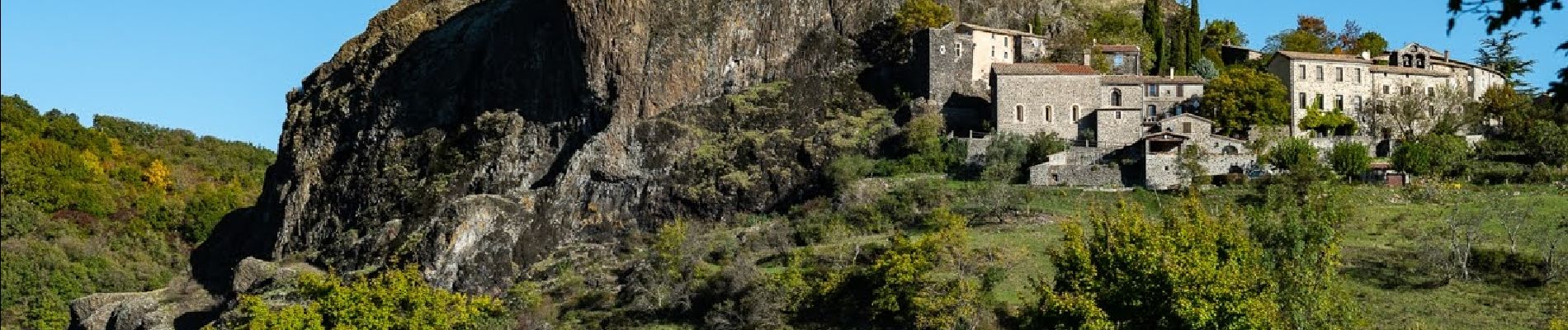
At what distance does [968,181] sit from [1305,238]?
2665 cm

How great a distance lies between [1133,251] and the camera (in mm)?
51531

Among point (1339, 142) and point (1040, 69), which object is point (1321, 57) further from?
point (1040, 69)

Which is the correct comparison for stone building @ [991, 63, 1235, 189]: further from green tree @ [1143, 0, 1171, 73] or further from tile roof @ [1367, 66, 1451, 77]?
tile roof @ [1367, 66, 1451, 77]

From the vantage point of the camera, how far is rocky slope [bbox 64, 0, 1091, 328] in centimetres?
8288

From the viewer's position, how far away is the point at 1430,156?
271 ft

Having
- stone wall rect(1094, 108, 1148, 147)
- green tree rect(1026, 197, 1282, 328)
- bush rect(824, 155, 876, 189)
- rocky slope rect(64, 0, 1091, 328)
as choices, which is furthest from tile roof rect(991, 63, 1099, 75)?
green tree rect(1026, 197, 1282, 328)

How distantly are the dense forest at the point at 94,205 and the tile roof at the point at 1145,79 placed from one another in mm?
54394

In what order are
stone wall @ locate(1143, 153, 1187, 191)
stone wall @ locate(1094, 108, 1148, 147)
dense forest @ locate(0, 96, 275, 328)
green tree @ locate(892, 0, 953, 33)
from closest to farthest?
stone wall @ locate(1143, 153, 1187, 191)
stone wall @ locate(1094, 108, 1148, 147)
green tree @ locate(892, 0, 953, 33)
dense forest @ locate(0, 96, 275, 328)

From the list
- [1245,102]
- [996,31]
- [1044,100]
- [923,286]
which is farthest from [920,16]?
[923,286]

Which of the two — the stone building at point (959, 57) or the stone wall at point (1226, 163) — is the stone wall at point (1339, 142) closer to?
the stone wall at point (1226, 163)

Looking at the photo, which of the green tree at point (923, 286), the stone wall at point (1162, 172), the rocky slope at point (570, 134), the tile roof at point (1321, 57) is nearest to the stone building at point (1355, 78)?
the tile roof at point (1321, 57)

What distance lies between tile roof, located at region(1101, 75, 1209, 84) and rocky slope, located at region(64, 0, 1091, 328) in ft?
29.7

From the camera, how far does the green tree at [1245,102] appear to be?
284 ft

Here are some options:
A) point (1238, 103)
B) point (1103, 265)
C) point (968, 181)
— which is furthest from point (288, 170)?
point (1103, 265)
